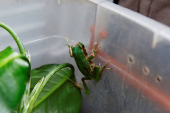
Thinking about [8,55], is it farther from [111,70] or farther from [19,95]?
[111,70]

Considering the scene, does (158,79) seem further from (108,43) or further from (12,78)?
(12,78)

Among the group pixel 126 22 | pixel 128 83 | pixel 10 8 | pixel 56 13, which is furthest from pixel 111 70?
pixel 10 8

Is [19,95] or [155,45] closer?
[19,95]

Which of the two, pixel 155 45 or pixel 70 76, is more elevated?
pixel 155 45

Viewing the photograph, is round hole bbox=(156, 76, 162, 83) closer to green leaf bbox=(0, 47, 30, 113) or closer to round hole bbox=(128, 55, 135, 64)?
round hole bbox=(128, 55, 135, 64)

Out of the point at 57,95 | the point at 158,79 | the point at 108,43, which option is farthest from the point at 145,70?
the point at 57,95

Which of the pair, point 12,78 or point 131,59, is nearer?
point 12,78
